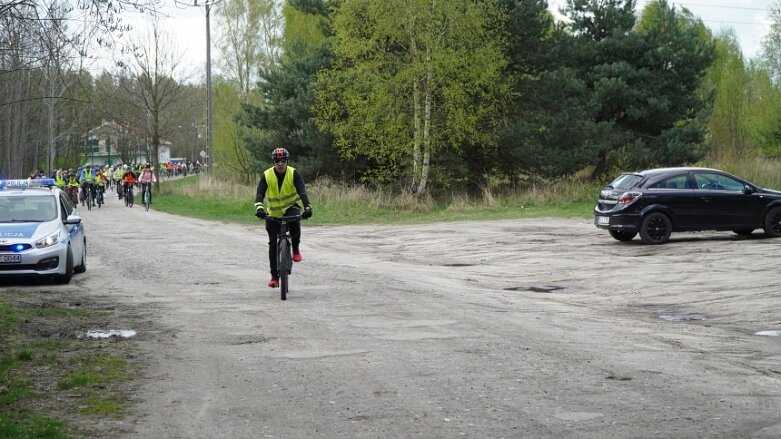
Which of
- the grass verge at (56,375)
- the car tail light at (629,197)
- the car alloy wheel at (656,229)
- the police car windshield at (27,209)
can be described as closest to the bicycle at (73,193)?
the police car windshield at (27,209)

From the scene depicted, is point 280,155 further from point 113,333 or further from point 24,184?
point 24,184

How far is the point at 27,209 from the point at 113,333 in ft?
24.3

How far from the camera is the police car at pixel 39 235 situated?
1612 cm

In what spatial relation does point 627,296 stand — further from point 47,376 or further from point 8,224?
point 8,224

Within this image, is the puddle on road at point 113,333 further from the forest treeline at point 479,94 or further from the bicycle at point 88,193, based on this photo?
the bicycle at point 88,193

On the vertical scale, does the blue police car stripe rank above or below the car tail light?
below

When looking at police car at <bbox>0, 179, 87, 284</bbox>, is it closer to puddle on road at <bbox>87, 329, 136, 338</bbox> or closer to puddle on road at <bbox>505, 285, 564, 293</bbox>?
puddle on road at <bbox>87, 329, 136, 338</bbox>

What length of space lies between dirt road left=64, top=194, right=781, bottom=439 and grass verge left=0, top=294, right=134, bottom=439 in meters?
0.31

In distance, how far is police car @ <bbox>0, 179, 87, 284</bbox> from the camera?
1612 centimetres

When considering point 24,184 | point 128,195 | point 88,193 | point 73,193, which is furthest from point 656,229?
point 73,193

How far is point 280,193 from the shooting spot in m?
14.2

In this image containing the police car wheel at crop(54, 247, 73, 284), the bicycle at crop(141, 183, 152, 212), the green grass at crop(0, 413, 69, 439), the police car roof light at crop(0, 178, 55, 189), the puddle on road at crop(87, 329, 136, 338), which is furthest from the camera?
the bicycle at crop(141, 183, 152, 212)

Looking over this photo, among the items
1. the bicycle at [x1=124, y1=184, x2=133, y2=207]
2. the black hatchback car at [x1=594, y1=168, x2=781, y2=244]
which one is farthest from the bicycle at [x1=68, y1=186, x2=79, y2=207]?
the black hatchback car at [x1=594, y1=168, x2=781, y2=244]

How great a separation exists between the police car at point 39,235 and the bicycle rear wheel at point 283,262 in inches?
176
